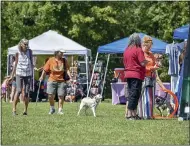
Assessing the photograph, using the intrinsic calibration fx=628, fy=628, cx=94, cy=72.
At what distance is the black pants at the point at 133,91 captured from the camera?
11.7m

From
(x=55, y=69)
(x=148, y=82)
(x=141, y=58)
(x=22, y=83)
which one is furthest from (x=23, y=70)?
(x=141, y=58)

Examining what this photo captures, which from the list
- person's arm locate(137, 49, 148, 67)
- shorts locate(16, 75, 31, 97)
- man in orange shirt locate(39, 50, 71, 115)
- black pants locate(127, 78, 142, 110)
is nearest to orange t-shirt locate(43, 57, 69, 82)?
man in orange shirt locate(39, 50, 71, 115)

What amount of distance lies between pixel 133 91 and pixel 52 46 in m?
13.4

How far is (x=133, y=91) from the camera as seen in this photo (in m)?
11.8

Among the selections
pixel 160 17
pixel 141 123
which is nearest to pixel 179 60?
pixel 141 123

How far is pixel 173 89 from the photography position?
15250mm

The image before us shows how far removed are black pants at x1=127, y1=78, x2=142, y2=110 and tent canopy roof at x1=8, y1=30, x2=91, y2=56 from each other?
1228 centimetres

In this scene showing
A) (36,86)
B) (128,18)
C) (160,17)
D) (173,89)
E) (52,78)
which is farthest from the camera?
(128,18)

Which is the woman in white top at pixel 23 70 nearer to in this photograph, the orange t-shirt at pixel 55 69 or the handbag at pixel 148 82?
the orange t-shirt at pixel 55 69

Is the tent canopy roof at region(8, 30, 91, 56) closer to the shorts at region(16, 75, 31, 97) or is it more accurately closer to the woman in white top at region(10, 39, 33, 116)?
the woman in white top at region(10, 39, 33, 116)

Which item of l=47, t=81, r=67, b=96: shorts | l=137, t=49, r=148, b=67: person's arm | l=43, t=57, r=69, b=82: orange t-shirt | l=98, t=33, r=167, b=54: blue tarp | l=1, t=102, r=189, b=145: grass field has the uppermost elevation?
l=98, t=33, r=167, b=54: blue tarp

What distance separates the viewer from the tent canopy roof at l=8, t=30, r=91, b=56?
79.4ft

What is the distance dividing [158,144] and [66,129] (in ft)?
6.86

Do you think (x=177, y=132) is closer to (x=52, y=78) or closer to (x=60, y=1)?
(x=52, y=78)
